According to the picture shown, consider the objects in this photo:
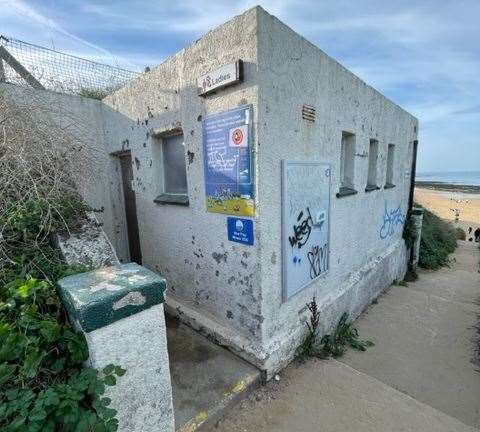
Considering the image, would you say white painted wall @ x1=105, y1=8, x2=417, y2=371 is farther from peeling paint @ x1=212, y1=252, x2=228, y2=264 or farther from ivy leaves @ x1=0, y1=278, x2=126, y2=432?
ivy leaves @ x1=0, y1=278, x2=126, y2=432

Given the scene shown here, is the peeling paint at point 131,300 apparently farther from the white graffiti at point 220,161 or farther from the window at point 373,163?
the window at point 373,163

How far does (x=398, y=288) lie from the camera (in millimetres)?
6875

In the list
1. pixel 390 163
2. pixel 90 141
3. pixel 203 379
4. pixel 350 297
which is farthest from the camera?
pixel 390 163

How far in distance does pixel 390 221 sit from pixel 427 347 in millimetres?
3236

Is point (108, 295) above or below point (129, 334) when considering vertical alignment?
above

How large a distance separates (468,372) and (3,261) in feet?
17.6

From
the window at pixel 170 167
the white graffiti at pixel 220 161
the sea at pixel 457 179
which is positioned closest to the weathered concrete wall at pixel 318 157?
the white graffiti at pixel 220 161

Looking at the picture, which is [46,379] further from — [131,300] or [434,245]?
[434,245]

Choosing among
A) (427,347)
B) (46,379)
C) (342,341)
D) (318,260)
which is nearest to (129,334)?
(46,379)

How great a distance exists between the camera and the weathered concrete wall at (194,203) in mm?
2816

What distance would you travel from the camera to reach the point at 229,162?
2918 mm

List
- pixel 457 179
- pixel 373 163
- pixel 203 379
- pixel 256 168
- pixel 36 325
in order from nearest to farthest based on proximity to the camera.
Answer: pixel 36 325 → pixel 256 168 → pixel 203 379 → pixel 373 163 → pixel 457 179

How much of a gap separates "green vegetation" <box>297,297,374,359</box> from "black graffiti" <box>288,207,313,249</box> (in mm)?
884

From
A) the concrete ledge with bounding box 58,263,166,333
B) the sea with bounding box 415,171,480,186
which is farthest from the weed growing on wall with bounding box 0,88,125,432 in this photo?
the sea with bounding box 415,171,480,186
